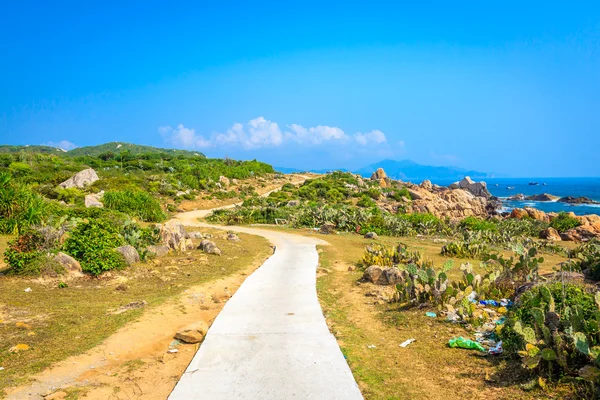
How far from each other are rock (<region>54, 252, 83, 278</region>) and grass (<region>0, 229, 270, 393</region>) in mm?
425

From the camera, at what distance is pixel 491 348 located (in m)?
6.66

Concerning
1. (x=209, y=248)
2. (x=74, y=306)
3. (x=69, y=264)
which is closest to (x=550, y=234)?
(x=209, y=248)

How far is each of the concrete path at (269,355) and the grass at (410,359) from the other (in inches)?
15.5

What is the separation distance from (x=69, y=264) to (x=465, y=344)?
10.3 meters

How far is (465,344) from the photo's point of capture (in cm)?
680

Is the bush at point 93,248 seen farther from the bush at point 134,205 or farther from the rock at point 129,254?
the bush at point 134,205

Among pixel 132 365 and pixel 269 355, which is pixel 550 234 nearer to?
pixel 269 355

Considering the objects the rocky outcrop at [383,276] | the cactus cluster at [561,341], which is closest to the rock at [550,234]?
the rocky outcrop at [383,276]

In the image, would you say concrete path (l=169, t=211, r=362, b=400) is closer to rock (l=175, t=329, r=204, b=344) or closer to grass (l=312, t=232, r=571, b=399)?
rock (l=175, t=329, r=204, b=344)

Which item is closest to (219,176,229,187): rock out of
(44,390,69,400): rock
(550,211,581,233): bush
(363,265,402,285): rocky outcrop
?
(550,211,581,233): bush

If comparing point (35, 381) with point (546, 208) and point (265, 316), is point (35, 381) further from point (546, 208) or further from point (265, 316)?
Result: point (546, 208)

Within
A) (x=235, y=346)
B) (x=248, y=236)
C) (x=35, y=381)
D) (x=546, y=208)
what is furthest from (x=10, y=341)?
(x=546, y=208)

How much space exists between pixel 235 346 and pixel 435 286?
15.9 feet

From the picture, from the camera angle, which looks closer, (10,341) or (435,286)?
(10,341)
